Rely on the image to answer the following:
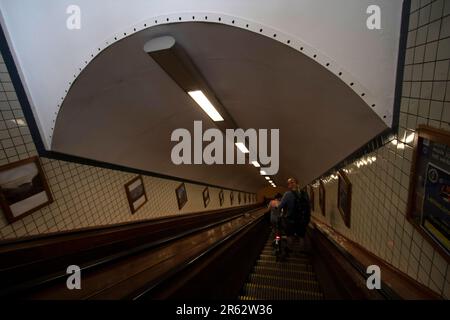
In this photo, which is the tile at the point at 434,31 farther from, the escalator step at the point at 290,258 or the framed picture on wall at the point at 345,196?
the escalator step at the point at 290,258

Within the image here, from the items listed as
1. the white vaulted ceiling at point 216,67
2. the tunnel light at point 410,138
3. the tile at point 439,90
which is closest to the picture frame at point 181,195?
the white vaulted ceiling at point 216,67

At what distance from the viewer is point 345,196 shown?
3.56 m

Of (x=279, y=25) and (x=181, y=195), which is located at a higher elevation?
(x=279, y=25)

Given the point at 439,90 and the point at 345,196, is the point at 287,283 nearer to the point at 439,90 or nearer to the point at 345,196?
the point at 345,196

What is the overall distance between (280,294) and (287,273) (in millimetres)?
670

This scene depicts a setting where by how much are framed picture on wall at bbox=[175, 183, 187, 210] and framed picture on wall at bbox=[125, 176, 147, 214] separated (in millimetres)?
1456

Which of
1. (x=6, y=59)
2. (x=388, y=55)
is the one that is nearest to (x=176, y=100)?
(x=6, y=59)

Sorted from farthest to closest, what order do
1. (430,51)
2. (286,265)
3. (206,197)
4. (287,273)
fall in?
(206,197)
(286,265)
(287,273)
(430,51)

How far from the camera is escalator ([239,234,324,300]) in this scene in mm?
2803

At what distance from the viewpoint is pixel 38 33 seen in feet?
8.97

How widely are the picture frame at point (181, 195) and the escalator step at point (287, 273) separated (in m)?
3.04

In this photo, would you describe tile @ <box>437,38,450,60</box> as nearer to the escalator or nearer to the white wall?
the white wall

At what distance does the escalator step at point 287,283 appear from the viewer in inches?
117

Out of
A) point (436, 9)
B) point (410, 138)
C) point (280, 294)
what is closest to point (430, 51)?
point (436, 9)
